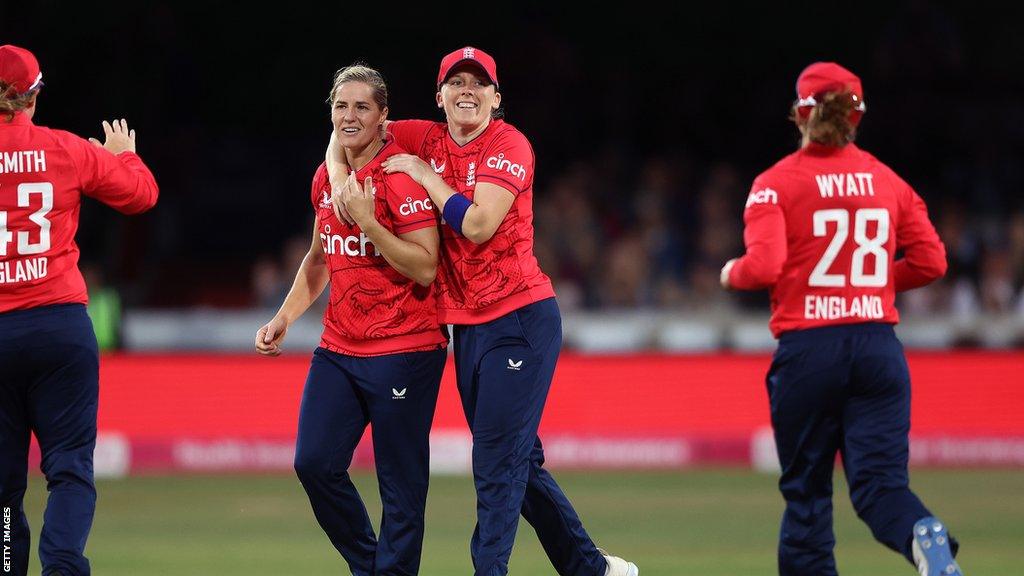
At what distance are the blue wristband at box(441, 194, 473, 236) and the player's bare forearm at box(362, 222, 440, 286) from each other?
16 centimetres

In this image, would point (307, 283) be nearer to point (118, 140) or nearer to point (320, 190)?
point (320, 190)

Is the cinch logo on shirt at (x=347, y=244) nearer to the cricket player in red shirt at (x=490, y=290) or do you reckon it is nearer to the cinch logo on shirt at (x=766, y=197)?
the cricket player in red shirt at (x=490, y=290)

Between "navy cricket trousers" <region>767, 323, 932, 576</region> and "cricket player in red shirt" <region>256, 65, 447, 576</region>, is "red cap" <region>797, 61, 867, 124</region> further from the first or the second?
"cricket player in red shirt" <region>256, 65, 447, 576</region>

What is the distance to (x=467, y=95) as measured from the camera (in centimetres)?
612

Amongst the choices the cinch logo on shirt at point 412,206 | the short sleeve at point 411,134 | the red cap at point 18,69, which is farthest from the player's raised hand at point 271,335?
the red cap at point 18,69

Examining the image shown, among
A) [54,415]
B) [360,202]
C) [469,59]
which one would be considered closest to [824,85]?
[469,59]

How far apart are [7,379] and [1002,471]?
28.2 ft

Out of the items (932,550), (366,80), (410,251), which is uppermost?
(366,80)

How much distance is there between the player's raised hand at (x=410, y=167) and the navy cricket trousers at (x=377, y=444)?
0.74 metres

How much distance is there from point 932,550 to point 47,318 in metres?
3.57

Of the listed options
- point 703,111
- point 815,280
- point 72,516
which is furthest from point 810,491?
point 703,111

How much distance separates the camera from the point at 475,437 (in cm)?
602

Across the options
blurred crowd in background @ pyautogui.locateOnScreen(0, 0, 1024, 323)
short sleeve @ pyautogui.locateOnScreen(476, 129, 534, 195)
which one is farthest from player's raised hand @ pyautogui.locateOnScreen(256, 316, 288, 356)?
blurred crowd in background @ pyautogui.locateOnScreen(0, 0, 1024, 323)

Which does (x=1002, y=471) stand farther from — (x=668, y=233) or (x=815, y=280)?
(x=815, y=280)
